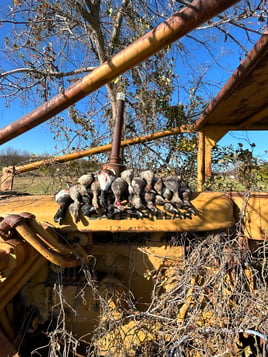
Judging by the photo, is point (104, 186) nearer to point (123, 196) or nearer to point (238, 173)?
point (123, 196)

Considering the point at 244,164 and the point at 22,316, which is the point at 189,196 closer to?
the point at 22,316

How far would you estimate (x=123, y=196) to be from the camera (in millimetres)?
1907

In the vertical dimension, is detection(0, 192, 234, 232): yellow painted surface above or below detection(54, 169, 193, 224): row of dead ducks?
below

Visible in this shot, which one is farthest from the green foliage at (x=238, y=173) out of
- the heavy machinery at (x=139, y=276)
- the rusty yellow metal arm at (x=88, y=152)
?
the heavy machinery at (x=139, y=276)

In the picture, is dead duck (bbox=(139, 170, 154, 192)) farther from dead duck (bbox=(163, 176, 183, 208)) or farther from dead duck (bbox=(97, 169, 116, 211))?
dead duck (bbox=(97, 169, 116, 211))

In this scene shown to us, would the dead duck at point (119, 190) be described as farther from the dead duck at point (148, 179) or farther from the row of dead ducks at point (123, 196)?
the dead duck at point (148, 179)

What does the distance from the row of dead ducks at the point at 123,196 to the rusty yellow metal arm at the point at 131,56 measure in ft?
1.85

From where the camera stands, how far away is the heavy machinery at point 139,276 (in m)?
1.74

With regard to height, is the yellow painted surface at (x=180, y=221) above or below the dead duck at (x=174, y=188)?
below

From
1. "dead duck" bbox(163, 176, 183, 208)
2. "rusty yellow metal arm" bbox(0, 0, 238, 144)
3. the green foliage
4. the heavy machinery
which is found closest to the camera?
"rusty yellow metal arm" bbox(0, 0, 238, 144)

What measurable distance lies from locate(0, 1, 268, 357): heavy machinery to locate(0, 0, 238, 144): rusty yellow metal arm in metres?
0.01

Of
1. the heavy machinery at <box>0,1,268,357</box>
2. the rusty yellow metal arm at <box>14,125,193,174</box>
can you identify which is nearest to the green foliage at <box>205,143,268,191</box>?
the rusty yellow metal arm at <box>14,125,193,174</box>

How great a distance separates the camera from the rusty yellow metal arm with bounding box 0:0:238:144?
1176 millimetres

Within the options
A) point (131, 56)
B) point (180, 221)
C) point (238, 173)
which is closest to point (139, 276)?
point (180, 221)
